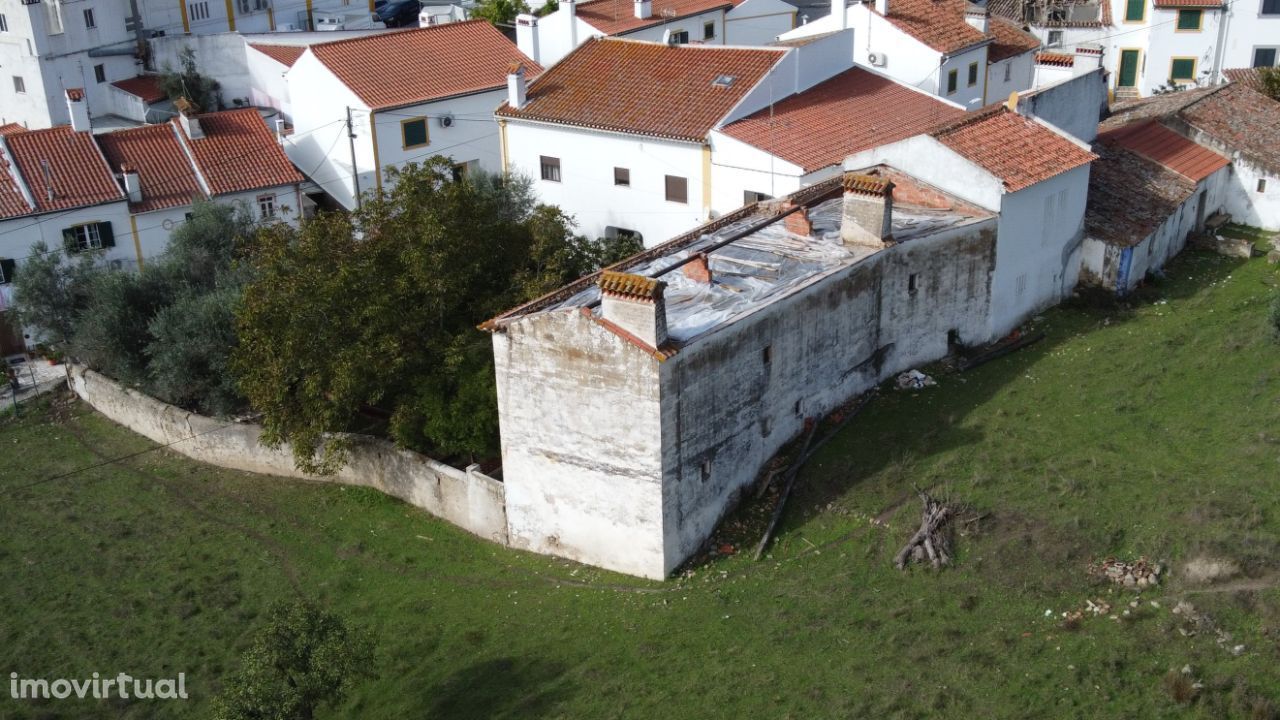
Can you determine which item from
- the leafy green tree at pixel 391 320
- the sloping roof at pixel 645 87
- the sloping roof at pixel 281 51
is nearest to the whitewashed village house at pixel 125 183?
the sloping roof at pixel 281 51

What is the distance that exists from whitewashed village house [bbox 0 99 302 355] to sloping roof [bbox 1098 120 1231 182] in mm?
28494

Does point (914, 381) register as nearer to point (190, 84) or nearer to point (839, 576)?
point (839, 576)

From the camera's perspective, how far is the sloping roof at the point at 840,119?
124 feet

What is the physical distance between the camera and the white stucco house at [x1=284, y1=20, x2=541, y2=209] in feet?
150

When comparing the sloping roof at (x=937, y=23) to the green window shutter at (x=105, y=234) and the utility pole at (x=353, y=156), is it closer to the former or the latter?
the utility pole at (x=353, y=156)

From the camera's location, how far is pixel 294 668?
22.2 meters

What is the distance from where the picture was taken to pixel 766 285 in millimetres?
27938

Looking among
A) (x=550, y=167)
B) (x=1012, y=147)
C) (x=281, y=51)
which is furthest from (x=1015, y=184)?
(x=281, y=51)

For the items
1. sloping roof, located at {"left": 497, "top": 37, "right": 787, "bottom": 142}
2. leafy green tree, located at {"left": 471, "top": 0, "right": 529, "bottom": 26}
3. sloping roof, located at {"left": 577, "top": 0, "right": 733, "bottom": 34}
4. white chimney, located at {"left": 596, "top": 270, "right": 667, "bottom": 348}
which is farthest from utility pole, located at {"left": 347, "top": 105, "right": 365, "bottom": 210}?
white chimney, located at {"left": 596, "top": 270, "right": 667, "bottom": 348}

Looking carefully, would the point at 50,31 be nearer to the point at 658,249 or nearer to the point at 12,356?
the point at 12,356

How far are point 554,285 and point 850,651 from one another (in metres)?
12.3

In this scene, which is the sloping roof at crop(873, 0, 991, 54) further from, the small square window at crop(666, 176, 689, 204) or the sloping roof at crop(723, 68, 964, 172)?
the small square window at crop(666, 176, 689, 204)

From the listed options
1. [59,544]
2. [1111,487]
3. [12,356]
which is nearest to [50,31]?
[12,356]
